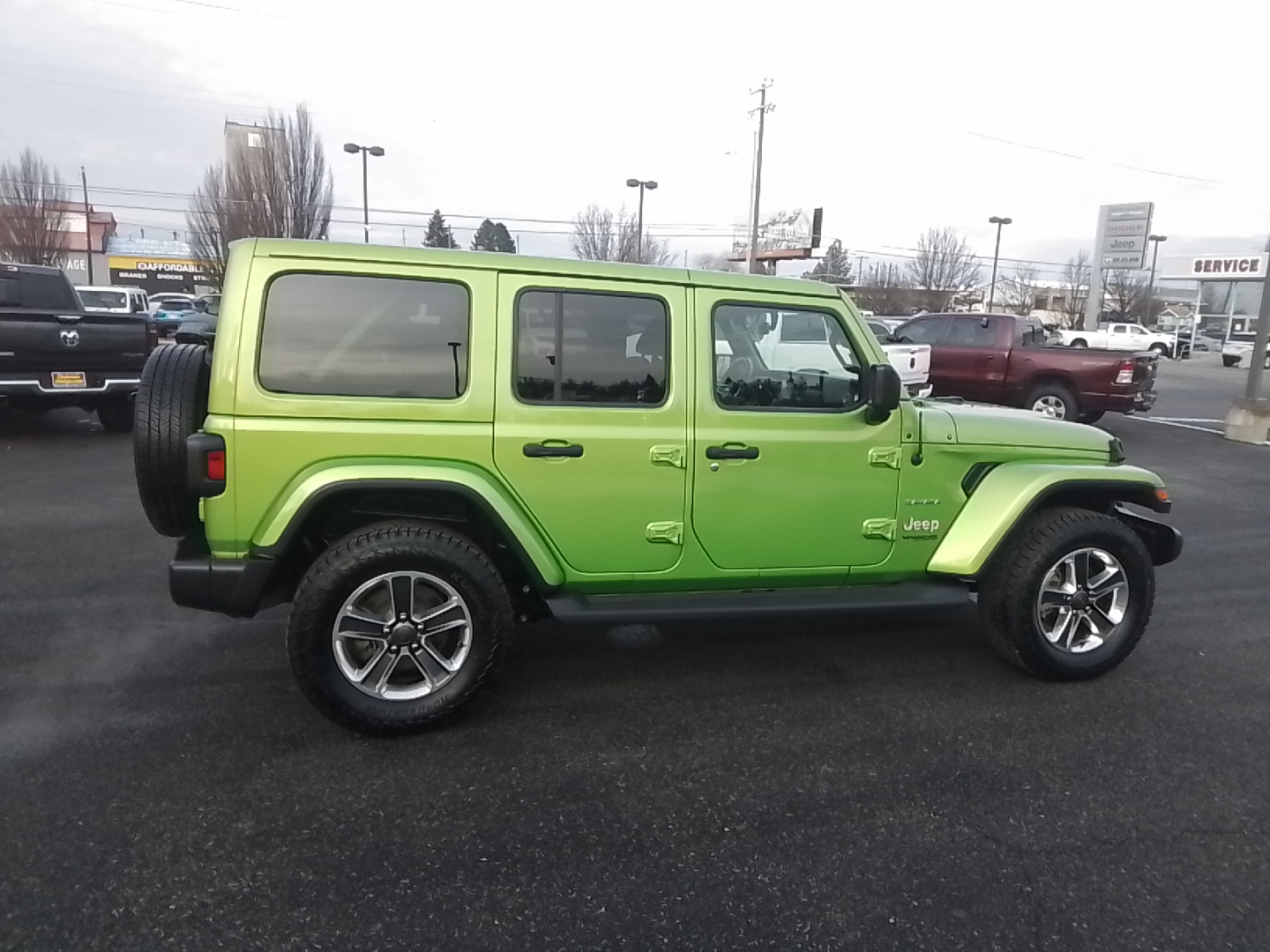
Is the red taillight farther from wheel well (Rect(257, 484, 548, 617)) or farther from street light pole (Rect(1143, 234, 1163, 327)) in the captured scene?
street light pole (Rect(1143, 234, 1163, 327))

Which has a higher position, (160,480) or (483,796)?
(160,480)

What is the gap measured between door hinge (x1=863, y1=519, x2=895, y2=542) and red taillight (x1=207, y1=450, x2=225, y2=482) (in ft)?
8.86

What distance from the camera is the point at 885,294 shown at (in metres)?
55.1

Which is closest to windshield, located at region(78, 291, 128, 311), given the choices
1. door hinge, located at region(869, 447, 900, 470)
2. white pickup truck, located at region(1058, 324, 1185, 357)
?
door hinge, located at region(869, 447, 900, 470)

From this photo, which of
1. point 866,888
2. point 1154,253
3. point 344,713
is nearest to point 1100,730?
point 866,888

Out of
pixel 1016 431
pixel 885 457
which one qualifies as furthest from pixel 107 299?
pixel 1016 431

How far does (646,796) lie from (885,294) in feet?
182

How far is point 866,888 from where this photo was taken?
2.69 metres

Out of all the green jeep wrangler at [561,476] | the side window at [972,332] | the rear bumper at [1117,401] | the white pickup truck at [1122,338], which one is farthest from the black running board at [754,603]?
the white pickup truck at [1122,338]

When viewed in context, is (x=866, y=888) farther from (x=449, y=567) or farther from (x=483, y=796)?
(x=449, y=567)

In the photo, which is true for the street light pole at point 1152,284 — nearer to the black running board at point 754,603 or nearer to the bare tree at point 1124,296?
the bare tree at point 1124,296

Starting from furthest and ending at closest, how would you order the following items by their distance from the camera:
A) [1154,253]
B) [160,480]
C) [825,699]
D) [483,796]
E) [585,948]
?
1. [1154,253]
2. [825,699]
3. [160,480]
4. [483,796]
5. [585,948]

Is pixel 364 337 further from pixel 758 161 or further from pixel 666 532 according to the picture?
pixel 758 161

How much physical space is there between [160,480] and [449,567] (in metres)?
1.15
